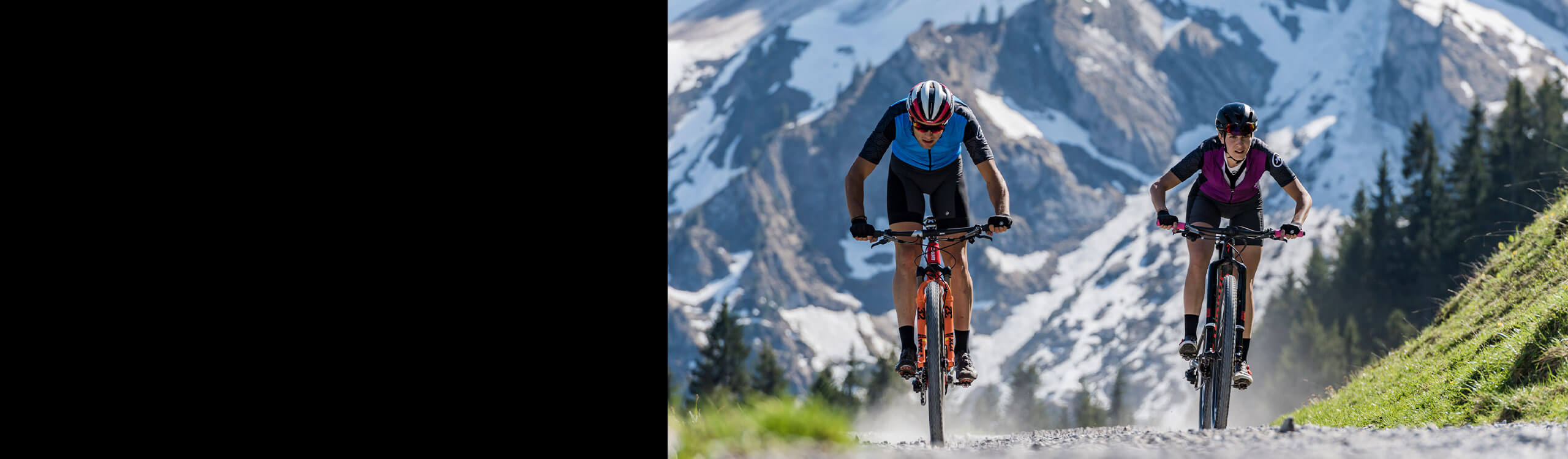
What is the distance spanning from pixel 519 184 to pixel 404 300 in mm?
519

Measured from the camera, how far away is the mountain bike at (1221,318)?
808cm

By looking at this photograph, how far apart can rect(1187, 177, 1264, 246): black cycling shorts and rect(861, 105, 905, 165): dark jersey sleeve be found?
2548mm

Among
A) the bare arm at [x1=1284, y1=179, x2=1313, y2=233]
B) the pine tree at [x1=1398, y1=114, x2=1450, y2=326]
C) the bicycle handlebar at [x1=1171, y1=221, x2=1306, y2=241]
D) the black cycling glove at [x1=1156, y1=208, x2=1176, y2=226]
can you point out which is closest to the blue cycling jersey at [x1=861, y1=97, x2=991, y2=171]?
the black cycling glove at [x1=1156, y1=208, x2=1176, y2=226]

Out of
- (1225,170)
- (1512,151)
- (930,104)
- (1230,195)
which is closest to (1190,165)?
(1225,170)

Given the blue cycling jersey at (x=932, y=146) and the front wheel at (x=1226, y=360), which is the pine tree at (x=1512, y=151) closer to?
the front wheel at (x=1226, y=360)

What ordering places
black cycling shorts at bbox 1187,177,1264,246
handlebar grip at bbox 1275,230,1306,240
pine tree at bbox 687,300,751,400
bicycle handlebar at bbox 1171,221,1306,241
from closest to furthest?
handlebar grip at bbox 1275,230,1306,240 → bicycle handlebar at bbox 1171,221,1306,241 → black cycling shorts at bbox 1187,177,1264,246 → pine tree at bbox 687,300,751,400

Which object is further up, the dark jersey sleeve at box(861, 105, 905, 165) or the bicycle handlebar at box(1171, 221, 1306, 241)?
the dark jersey sleeve at box(861, 105, 905, 165)

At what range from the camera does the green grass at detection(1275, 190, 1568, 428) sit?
6.97 m

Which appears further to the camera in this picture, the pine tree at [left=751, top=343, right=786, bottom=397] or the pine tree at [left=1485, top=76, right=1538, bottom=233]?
the pine tree at [left=751, top=343, right=786, bottom=397]

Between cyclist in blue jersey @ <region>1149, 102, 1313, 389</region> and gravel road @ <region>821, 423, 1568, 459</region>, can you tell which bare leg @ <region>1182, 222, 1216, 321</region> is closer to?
cyclist in blue jersey @ <region>1149, 102, 1313, 389</region>

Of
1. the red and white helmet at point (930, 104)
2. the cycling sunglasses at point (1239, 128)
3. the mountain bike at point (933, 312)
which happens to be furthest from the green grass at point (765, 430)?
the cycling sunglasses at point (1239, 128)

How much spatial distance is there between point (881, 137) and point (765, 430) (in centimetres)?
318

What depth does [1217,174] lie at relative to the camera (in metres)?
8.51

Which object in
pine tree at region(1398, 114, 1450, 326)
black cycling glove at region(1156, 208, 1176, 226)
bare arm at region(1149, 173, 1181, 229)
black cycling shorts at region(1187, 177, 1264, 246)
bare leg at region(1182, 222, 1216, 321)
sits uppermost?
pine tree at region(1398, 114, 1450, 326)
